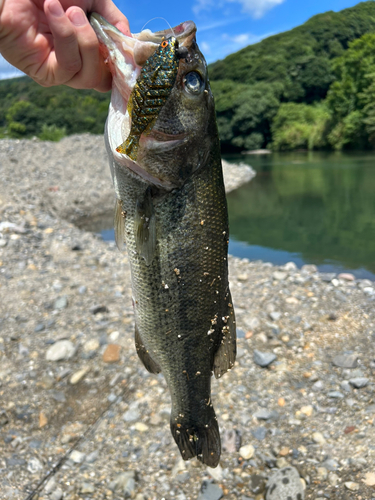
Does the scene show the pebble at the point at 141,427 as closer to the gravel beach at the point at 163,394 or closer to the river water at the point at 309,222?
the gravel beach at the point at 163,394

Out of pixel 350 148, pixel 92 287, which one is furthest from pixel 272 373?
pixel 350 148

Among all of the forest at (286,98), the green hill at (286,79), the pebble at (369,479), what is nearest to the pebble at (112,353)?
the pebble at (369,479)

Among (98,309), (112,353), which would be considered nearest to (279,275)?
(98,309)

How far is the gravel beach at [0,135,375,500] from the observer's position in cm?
356

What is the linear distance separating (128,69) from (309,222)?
1329cm

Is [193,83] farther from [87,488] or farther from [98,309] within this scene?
[98,309]

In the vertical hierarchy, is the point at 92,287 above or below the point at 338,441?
above

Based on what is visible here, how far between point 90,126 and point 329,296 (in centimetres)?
6292

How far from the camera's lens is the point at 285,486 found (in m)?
3.39

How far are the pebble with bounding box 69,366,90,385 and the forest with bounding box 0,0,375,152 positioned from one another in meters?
44.6

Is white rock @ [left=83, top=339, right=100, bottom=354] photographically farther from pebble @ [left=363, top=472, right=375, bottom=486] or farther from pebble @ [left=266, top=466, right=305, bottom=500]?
pebble @ [left=363, top=472, right=375, bottom=486]

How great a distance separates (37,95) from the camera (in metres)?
79.5

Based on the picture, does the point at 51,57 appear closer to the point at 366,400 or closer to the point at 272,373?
the point at 272,373

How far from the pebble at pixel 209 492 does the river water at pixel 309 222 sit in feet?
21.9
